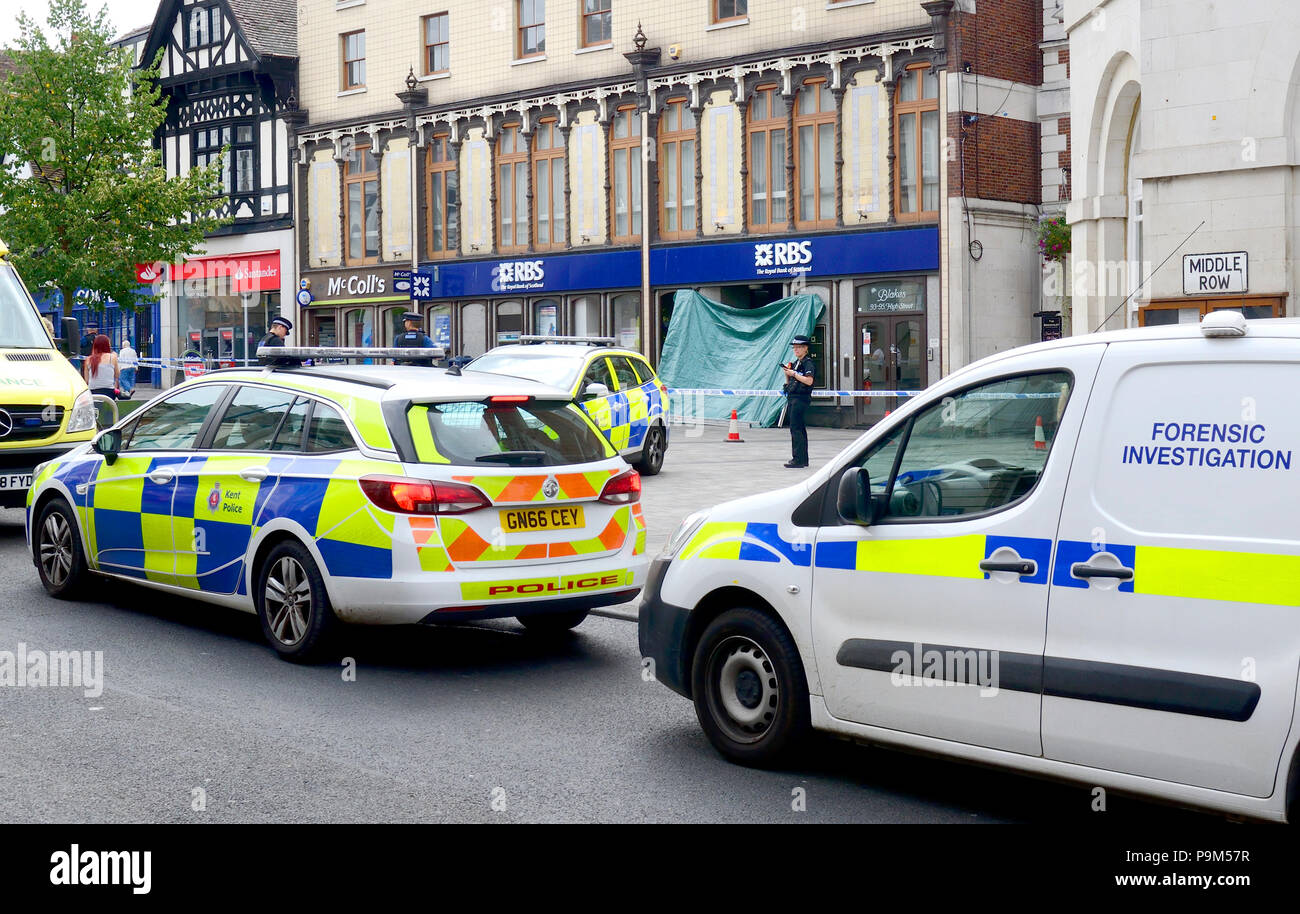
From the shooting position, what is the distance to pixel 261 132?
138 ft

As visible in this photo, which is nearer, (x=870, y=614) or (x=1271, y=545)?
(x=1271, y=545)

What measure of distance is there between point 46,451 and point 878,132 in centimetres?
2029

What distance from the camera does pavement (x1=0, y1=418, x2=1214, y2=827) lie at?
5246 millimetres

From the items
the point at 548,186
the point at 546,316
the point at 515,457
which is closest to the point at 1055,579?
the point at 515,457

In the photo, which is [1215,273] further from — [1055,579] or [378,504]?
[1055,579]

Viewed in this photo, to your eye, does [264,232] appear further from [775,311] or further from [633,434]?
[633,434]

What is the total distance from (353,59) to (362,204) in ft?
13.1

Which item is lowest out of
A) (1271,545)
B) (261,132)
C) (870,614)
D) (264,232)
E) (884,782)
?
(884,782)

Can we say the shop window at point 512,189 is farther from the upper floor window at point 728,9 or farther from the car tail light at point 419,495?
the car tail light at point 419,495

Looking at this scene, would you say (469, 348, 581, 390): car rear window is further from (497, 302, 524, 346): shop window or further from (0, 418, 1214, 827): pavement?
(497, 302, 524, 346): shop window

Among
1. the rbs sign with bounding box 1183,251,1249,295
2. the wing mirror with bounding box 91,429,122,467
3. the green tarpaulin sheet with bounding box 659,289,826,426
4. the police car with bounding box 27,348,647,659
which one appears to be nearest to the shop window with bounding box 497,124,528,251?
the green tarpaulin sheet with bounding box 659,289,826,426

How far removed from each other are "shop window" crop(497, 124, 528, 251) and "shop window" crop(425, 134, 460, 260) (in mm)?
1583

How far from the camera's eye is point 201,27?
141 ft
